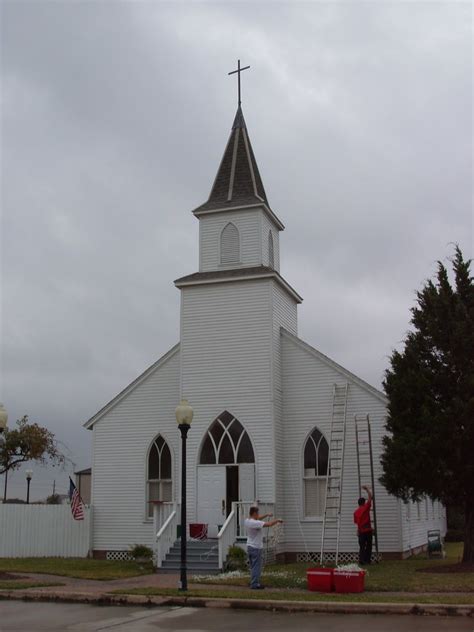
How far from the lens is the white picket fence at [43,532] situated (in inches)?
1029

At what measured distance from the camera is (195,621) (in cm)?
1197

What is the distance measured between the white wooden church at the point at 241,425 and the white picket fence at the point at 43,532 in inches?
25.9

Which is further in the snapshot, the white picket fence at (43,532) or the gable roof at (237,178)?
the gable roof at (237,178)

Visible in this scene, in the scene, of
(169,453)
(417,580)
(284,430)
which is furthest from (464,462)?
(169,453)

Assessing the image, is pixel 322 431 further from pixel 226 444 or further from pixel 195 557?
pixel 195 557

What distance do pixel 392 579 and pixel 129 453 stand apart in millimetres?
12092

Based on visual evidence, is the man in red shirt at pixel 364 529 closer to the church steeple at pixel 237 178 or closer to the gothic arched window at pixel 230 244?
the gothic arched window at pixel 230 244

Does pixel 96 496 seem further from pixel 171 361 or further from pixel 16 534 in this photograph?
pixel 171 361

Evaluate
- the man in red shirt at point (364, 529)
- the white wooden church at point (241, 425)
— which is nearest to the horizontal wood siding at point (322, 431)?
the white wooden church at point (241, 425)

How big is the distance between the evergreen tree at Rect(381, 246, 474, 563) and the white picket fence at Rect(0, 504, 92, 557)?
38.0 feet

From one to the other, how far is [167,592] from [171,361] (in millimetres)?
12425

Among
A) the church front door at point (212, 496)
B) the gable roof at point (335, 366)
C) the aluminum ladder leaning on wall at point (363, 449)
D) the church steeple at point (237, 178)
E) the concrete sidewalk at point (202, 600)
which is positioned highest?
the church steeple at point (237, 178)

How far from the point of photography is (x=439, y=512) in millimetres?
36125

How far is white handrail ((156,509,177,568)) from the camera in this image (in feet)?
69.2
